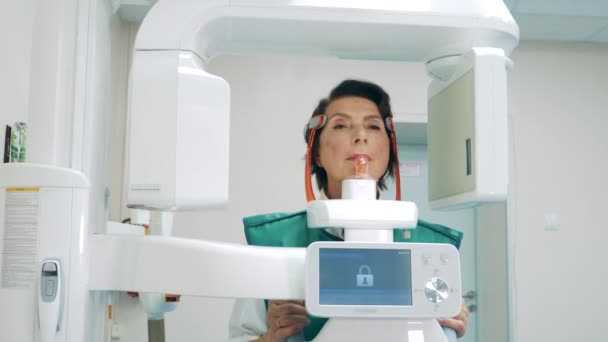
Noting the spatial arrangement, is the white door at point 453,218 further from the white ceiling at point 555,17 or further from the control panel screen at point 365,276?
the control panel screen at point 365,276

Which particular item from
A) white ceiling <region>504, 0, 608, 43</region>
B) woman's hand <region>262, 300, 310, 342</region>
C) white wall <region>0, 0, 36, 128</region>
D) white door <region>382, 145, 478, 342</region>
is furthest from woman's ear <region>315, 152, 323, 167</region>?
white door <region>382, 145, 478, 342</region>

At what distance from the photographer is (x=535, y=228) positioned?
373cm

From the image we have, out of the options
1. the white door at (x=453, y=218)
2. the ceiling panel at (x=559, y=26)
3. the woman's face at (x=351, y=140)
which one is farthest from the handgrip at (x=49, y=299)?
the white door at (x=453, y=218)

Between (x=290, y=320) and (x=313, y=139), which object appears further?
(x=313, y=139)

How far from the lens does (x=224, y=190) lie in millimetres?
808

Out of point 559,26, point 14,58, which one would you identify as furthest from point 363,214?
point 559,26

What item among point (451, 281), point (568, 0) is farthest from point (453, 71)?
point (568, 0)

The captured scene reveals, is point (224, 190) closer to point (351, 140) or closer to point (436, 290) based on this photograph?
point (436, 290)

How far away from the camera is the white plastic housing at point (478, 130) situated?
797 mm

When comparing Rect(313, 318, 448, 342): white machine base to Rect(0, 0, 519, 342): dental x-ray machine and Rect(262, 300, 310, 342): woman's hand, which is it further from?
Rect(262, 300, 310, 342): woman's hand

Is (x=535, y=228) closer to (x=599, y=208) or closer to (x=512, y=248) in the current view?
(x=512, y=248)

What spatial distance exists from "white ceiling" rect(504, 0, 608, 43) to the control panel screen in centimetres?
276

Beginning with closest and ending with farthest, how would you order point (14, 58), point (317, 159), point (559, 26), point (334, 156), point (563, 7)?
point (334, 156) < point (317, 159) < point (14, 58) < point (563, 7) < point (559, 26)

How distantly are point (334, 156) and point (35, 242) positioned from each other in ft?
2.06
